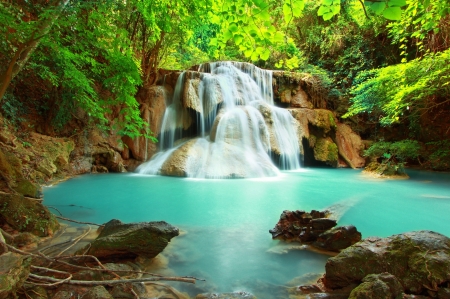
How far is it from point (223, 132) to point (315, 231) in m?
7.63

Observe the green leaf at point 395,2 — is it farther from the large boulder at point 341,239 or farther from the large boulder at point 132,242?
the large boulder at point 132,242

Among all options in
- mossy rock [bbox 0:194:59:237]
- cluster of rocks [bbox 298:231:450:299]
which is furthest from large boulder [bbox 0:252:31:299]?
cluster of rocks [bbox 298:231:450:299]

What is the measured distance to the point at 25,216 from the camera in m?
3.02

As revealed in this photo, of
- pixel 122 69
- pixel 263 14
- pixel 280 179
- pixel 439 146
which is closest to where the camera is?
pixel 263 14

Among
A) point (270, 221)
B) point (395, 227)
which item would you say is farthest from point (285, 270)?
point (395, 227)

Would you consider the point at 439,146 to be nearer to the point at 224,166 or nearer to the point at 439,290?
the point at 224,166

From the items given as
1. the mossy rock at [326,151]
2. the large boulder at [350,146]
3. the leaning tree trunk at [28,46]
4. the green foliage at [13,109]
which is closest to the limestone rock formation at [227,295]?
the leaning tree trunk at [28,46]

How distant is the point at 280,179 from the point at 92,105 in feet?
20.0

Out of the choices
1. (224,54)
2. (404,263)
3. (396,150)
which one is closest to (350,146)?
(396,150)

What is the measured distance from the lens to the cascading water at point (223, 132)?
364 inches

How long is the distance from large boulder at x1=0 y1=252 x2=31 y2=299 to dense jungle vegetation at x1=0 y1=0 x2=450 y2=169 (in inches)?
83.9

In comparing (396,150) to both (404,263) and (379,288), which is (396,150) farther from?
(379,288)

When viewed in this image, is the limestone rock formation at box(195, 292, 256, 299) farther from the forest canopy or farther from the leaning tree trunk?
the leaning tree trunk

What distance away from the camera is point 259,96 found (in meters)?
13.3
